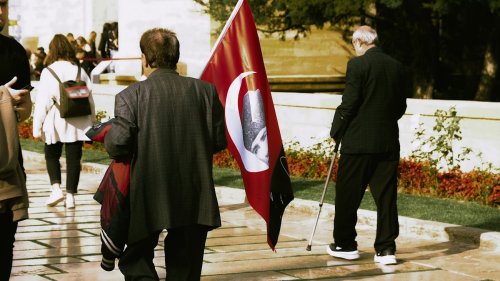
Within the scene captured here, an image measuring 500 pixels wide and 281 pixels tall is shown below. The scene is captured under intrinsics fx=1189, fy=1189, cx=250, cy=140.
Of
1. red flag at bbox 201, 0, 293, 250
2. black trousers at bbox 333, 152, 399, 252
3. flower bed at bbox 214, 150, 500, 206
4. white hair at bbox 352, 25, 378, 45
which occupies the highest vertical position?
white hair at bbox 352, 25, 378, 45

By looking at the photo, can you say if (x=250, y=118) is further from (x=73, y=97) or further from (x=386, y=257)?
(x=73, y=97)

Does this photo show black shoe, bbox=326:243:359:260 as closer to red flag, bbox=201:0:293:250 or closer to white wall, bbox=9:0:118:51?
red flag, bbox=201:0:293:250

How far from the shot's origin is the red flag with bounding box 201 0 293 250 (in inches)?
314

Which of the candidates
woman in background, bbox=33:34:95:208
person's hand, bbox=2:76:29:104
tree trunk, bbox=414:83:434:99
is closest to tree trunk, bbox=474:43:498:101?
tree trunk, bbox=414:83:434:99

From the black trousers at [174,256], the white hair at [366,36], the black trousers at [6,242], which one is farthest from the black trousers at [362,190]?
the black trousers at [6,242]

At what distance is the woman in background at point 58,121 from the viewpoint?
12.6 m

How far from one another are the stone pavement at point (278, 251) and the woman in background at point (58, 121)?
0.33 metres

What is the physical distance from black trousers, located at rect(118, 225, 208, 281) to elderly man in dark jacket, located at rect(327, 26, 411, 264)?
10.2ft

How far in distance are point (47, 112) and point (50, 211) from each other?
1.07 meters

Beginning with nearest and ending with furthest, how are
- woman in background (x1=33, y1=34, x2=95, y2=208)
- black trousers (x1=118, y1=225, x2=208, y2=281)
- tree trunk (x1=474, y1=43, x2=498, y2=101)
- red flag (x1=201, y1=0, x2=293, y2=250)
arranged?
black trousers (x1=118, y1=225, x2=208, y2=281), red flag (x1=201, y1=0, x2=293, y2=250), woman in background (x1=33, y1=34, x2=95, y2=208), tree trunk (x1=474, y1=43, x2=498, y2=101)

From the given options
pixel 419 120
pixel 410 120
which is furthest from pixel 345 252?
pixel 410 120

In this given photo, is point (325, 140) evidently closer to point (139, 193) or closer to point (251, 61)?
point (251, 61)

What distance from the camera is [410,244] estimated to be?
10555mm

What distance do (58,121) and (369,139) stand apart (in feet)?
14.6
